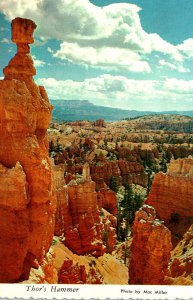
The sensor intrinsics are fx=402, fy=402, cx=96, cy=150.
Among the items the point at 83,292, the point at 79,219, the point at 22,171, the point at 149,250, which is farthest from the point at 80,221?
the point at 83,292

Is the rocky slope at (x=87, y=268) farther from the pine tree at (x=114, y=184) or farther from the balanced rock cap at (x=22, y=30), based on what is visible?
the pine tree at (x=114, y=184)

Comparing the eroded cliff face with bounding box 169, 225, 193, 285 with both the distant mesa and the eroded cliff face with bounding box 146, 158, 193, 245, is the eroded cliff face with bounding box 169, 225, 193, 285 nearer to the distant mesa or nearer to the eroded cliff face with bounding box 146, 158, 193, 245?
the eroded cliff face with bounding box 146, 158, 193, 245

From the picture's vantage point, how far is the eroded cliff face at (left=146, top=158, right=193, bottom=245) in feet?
67.6

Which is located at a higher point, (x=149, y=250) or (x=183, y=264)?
(x=149, y=250)

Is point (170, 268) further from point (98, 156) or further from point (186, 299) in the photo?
point (98, 156)

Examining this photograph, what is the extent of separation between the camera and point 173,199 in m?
21.8

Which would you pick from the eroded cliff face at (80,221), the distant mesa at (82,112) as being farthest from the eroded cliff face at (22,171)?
the distant mesa at (82,112)

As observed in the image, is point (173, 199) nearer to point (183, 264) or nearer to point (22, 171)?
point (183, 264)

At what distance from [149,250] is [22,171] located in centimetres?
620

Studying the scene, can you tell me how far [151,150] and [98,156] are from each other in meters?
10.1

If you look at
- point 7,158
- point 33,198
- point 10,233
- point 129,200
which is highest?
point 7,158

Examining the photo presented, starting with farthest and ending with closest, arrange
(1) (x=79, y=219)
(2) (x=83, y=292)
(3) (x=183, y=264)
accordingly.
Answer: (1) (x=79, y=219) < (3) (x=183, y=264) < (2) (x=83, y=292)

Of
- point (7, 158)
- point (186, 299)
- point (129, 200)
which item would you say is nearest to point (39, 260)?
point (7, 158)

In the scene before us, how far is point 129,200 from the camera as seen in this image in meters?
28.0
